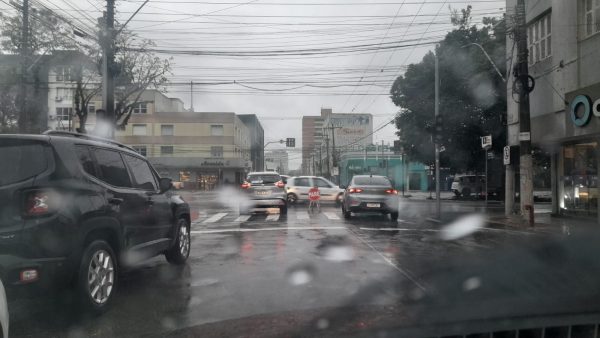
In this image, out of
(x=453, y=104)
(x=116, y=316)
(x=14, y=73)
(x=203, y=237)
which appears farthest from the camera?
(x=453, y=104)

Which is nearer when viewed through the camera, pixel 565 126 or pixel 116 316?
pixel 116 316

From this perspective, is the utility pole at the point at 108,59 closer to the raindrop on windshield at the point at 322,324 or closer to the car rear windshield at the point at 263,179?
the car rear windshield at the point at 263,179

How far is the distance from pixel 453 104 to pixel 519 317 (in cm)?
2752

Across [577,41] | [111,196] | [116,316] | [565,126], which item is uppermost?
[577,41]

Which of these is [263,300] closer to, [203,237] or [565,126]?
[203,237]

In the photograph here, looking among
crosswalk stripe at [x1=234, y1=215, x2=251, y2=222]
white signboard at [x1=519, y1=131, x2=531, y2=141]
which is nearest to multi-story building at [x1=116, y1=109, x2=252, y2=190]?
crosswalk stripe at [x1=234, y1=215, x2=251, y2=222]

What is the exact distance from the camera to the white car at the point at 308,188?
78.7ft

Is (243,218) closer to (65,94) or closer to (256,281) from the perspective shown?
(256,281)

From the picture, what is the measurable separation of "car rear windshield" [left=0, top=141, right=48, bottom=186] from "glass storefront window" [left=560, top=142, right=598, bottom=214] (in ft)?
53.1

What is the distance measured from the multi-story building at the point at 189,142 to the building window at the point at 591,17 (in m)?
49.9

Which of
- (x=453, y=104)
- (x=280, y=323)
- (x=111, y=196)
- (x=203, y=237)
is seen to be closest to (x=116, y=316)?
(x=111, y=196)

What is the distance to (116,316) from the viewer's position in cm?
534

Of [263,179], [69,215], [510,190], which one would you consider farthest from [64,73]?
→ [69,215]

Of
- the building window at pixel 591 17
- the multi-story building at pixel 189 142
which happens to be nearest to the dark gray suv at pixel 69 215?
the building window at pixel 591 17
